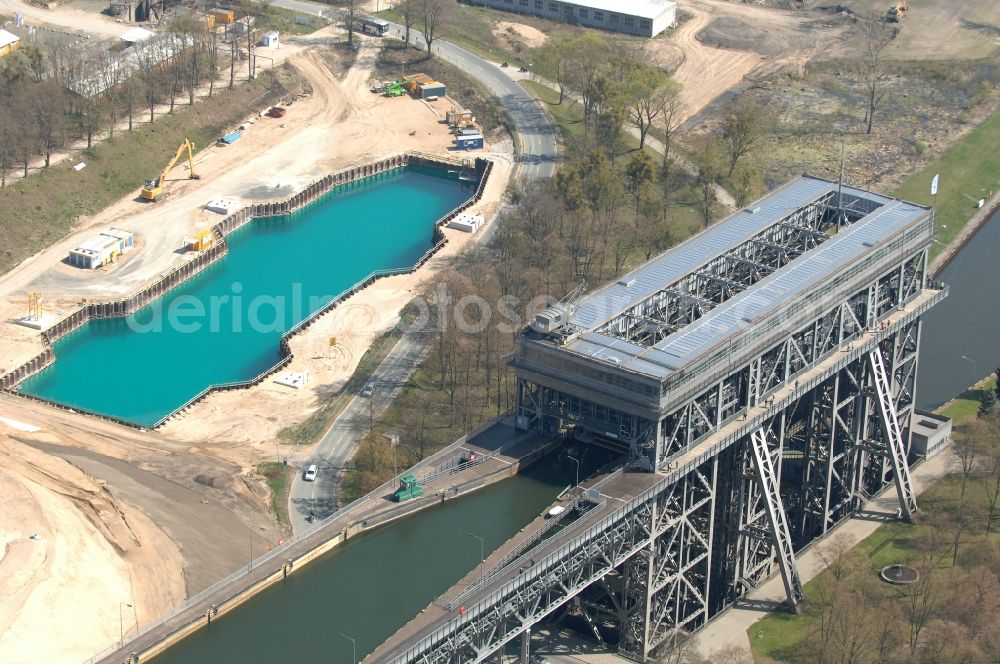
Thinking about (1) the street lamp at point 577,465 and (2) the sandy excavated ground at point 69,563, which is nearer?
(2) the sandy excavated ground at point 69,563

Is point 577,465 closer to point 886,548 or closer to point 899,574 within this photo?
point 899,574

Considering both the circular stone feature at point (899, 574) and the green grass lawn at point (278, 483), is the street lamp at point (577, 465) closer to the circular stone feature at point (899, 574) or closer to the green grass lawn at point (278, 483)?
the green grass lawn at point (278, 483)

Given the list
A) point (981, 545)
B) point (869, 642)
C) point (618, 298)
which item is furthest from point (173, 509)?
point (981, 545)

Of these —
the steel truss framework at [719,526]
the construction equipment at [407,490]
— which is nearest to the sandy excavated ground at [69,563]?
the construction equipment at [407,490]

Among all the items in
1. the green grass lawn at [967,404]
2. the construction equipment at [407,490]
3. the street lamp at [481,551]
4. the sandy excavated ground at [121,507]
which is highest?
the construction equipment at [407,490]

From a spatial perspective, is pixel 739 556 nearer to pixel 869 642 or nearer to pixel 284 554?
pixel 869 642
